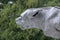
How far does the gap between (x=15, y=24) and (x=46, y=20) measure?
4.32 metres

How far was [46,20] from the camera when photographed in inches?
44.6

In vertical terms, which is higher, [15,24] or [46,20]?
[46,20]

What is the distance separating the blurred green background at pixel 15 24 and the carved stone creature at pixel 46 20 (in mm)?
3643

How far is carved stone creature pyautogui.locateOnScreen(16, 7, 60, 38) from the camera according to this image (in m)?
1.11

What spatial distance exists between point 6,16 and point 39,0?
100 cm

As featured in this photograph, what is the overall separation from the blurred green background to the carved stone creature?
3.64m

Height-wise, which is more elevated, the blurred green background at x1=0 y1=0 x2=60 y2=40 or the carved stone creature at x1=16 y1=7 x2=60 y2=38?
the carved stone creature at x1=16 y1=7 x2=60 y2=38

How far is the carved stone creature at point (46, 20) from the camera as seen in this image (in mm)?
1109

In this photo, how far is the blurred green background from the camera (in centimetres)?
512

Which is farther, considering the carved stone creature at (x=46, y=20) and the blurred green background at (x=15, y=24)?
the blurred green background at (x=15, y=24)

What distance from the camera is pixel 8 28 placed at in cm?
557

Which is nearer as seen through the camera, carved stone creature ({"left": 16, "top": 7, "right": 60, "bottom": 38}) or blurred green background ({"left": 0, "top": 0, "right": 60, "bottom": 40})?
carved stone creature ({"left": 16, "top": 7, "right": 60, "bottom": 38})

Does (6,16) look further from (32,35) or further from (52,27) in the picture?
(52,27)

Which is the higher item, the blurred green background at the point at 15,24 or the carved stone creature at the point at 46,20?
the carved stone creature at the point at 46,20
